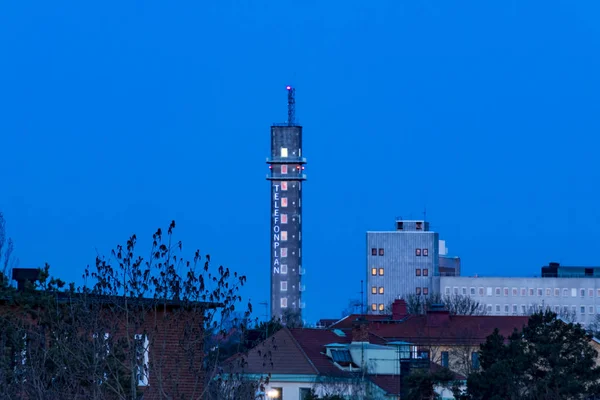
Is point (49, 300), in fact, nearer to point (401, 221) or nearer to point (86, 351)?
point (86, 351)

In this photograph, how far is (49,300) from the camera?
70.9 feet

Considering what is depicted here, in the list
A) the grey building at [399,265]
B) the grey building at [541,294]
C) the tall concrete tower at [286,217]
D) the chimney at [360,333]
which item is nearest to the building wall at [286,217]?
the tall concrete tower at [286,217]

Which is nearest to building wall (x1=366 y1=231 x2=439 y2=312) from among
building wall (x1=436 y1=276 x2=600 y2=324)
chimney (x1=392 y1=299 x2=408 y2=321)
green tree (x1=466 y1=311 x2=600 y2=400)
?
building wall (x1=436 y1=276 x2=600 y2=324)

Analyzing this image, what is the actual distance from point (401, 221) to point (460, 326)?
98.0 meters

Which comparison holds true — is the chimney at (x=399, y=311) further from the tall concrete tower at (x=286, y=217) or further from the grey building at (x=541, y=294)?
the grey building at (x=541, y=294)

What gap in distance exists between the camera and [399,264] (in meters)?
177

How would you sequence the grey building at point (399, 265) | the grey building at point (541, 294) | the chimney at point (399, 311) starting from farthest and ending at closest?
the grey building at point (541, 294), the grey building at point (399, 265), the chimney at point (399, 311)

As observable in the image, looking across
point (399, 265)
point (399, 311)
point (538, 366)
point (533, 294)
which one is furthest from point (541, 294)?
point (538, 366)

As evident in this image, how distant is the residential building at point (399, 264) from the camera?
177 meters

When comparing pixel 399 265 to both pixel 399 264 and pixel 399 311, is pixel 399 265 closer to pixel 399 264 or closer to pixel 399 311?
pixel 399 264

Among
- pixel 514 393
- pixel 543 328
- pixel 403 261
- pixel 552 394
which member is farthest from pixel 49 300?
pixel 403 261

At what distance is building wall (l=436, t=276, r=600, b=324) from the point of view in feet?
589

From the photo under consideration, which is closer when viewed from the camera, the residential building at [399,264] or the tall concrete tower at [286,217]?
the tall concrete tower at [286,217]

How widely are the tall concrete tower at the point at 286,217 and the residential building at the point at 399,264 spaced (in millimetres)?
13263
